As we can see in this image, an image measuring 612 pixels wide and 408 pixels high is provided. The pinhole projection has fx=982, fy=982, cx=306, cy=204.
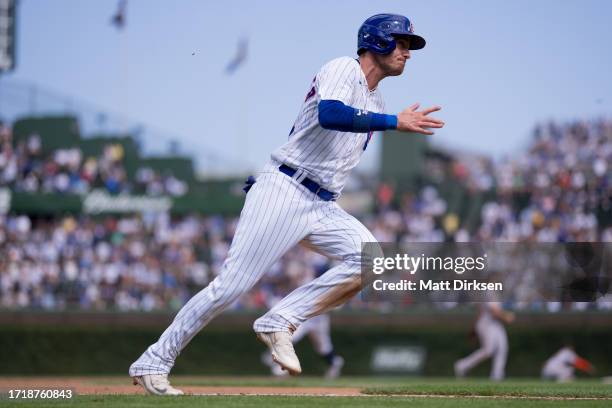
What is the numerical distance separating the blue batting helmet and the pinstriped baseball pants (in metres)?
0.91

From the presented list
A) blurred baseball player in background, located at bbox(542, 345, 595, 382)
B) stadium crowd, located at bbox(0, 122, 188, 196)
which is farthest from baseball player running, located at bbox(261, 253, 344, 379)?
stadium crowd, located at bbox(0, 122, 188, 196)

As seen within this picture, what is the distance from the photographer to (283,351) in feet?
19.0

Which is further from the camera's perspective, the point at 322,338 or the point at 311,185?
the point at 322,338

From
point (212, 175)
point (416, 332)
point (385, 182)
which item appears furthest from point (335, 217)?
point (212, 175)

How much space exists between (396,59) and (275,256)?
54.1 inches

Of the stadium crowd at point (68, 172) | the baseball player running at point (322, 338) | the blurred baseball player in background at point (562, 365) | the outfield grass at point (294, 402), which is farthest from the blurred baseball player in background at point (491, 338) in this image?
the stadium crowd at point (68, 172)

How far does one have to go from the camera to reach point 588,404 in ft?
18.4

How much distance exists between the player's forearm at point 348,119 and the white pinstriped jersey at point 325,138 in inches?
6.1

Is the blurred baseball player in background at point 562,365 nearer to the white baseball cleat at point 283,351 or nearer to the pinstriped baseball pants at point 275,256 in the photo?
the pinstriped baseball pants at point 275,256

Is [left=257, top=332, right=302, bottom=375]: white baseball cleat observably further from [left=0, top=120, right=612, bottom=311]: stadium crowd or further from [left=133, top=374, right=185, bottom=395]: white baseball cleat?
[left=0, top=120, right=612, bottom=311]: stadium crowd

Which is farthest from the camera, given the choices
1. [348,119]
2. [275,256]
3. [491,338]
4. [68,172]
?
[68,172]

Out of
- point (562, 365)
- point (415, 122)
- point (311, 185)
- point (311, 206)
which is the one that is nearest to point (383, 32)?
point (415, 122)

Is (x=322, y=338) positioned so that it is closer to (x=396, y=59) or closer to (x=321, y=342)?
(x=321, y=342)

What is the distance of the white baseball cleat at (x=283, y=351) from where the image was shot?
5750 millimetres
